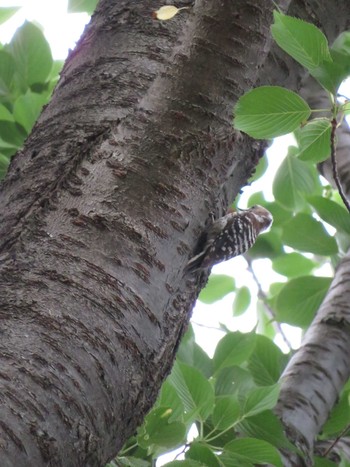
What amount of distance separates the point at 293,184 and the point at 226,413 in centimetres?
167

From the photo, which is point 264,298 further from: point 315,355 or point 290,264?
point 315,355

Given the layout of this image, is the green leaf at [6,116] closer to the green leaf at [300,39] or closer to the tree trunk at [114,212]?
the tree trunk at [114,212]

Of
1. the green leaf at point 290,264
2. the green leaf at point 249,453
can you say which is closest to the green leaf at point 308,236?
the green leaf at point 290,264

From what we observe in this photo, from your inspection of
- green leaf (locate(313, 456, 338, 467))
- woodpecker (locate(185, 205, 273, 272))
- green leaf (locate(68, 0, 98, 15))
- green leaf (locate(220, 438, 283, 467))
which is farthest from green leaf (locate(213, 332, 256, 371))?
green leaf (locate(68, 0, 98, 15))

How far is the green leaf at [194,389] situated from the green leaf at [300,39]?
2.67ft

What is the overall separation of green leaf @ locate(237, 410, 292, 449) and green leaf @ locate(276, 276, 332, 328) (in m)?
0.99

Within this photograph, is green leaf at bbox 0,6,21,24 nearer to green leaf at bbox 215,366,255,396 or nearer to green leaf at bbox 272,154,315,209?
green leaf at bbox 272,154,315,209

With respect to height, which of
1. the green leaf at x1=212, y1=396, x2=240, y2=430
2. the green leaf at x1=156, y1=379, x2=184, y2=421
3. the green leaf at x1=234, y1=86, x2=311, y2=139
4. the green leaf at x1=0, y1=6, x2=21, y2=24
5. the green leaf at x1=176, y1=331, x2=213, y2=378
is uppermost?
the green leaf at x1=0, y1=6, x2=21, y2=24

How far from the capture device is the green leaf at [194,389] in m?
1.88

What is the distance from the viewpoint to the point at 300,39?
1.55 m

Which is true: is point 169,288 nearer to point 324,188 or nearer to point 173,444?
point 173,444

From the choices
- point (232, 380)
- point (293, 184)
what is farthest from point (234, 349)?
point (293, 184)

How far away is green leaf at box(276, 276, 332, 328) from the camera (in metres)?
2.91

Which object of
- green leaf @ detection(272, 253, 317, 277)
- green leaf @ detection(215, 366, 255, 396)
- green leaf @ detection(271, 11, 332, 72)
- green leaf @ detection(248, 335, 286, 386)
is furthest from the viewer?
green leaf @ detection(272, 253, 317, 277)
